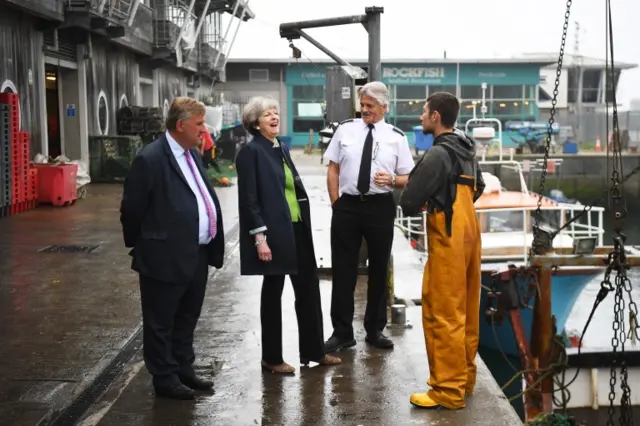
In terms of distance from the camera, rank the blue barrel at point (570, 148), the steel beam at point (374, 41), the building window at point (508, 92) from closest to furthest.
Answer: the steel beam at point (374, 41) → the blue barrel at point (570, 148) → the building window at point (508, 92)

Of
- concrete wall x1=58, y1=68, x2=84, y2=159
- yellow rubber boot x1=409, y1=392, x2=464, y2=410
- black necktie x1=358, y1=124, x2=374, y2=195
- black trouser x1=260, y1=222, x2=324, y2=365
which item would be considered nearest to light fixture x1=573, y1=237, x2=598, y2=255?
black necktie x1=358, y1=124, x2=374, y2=195

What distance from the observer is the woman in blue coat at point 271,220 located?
18.4 feet

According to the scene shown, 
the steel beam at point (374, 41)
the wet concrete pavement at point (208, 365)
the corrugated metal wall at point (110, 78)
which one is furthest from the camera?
the corrugated metal wall at point (110, 78)

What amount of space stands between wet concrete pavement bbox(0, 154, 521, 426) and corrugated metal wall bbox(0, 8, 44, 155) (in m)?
7.17

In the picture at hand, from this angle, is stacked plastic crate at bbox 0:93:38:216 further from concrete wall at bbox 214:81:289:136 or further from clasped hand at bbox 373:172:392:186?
concrete wall at bbox 214:81:289:136

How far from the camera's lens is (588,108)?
2157 inches

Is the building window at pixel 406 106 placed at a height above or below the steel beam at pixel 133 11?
below

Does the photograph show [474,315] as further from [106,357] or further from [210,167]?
[210,167]

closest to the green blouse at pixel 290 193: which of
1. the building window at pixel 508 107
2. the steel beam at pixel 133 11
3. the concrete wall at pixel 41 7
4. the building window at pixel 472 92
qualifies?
the concrete wall at pixel 41 7

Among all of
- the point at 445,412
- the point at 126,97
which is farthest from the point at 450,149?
the point at 126,97

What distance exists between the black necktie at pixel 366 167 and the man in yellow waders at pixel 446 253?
1048mm

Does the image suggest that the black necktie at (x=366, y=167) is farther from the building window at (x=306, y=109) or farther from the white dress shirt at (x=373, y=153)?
the building window at (x=306, y=109)

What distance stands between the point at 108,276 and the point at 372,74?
3556 mm

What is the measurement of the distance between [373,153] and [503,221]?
843cm
